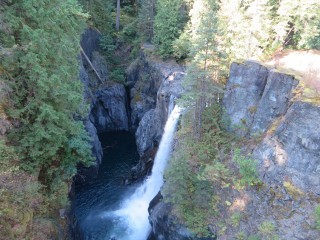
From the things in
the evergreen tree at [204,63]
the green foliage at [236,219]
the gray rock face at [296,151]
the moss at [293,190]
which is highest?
the evergreen tree at [204,63]

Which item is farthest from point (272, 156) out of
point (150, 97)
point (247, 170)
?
point (150, 97)

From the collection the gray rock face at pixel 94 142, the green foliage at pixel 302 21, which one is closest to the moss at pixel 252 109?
the green foliage at pixel 302 21

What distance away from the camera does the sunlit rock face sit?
46.5 feet

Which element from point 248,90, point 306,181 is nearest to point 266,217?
point 306,181

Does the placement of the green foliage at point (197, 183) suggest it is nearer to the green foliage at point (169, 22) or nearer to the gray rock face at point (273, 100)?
the gray rock face at point (273, 100)

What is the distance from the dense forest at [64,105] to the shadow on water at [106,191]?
20.1 ft

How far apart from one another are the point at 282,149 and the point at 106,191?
55.1 ft

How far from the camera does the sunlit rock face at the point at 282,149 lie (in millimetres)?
14164

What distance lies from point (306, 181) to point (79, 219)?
56.3 feet

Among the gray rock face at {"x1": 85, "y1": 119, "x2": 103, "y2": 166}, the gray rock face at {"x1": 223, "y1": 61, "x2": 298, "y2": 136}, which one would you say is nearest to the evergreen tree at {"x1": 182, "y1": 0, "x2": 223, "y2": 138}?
the gray rock face at {"x1": 223, "y1": 61, "x2": 298, "y2": 136}

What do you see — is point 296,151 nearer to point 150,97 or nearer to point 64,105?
point 64,105

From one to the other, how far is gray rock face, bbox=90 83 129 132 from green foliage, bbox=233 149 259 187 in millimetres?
23231

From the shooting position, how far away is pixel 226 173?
16.7 metres

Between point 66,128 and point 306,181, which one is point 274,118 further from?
point 66,128
